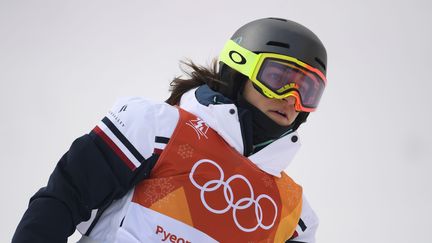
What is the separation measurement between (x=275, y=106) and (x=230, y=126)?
17 centimetres

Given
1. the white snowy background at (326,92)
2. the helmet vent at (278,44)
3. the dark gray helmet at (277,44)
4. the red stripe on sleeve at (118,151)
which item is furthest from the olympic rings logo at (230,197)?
the white snowy background at (326,92)

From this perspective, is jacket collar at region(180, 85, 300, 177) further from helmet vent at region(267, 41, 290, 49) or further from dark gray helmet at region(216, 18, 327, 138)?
helmet vent at region(267, 41, 290, 49)

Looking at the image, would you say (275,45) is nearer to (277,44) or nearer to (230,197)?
(277,44)

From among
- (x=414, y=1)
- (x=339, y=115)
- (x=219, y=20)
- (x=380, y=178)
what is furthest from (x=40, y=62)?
(x=414, y=1)

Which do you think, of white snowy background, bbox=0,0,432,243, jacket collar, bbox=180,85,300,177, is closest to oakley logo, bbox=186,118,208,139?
jacket collar, bbox=180,85,300,177

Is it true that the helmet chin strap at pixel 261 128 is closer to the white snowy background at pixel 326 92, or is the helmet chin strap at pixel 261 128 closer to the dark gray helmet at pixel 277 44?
the dark gray helmet at pixel 277 44

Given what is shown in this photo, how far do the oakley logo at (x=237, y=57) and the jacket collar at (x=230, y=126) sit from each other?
0.44 feet

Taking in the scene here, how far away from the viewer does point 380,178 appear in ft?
13.2

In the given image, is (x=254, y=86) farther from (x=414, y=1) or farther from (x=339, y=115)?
(x=414, y=1)

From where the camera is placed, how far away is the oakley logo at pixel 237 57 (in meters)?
2.02

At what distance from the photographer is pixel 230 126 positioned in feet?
6.18

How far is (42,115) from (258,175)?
7.40ft

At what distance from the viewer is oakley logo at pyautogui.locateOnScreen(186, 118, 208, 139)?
1862 millimetres

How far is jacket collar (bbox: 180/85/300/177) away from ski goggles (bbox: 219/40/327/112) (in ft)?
0.38
